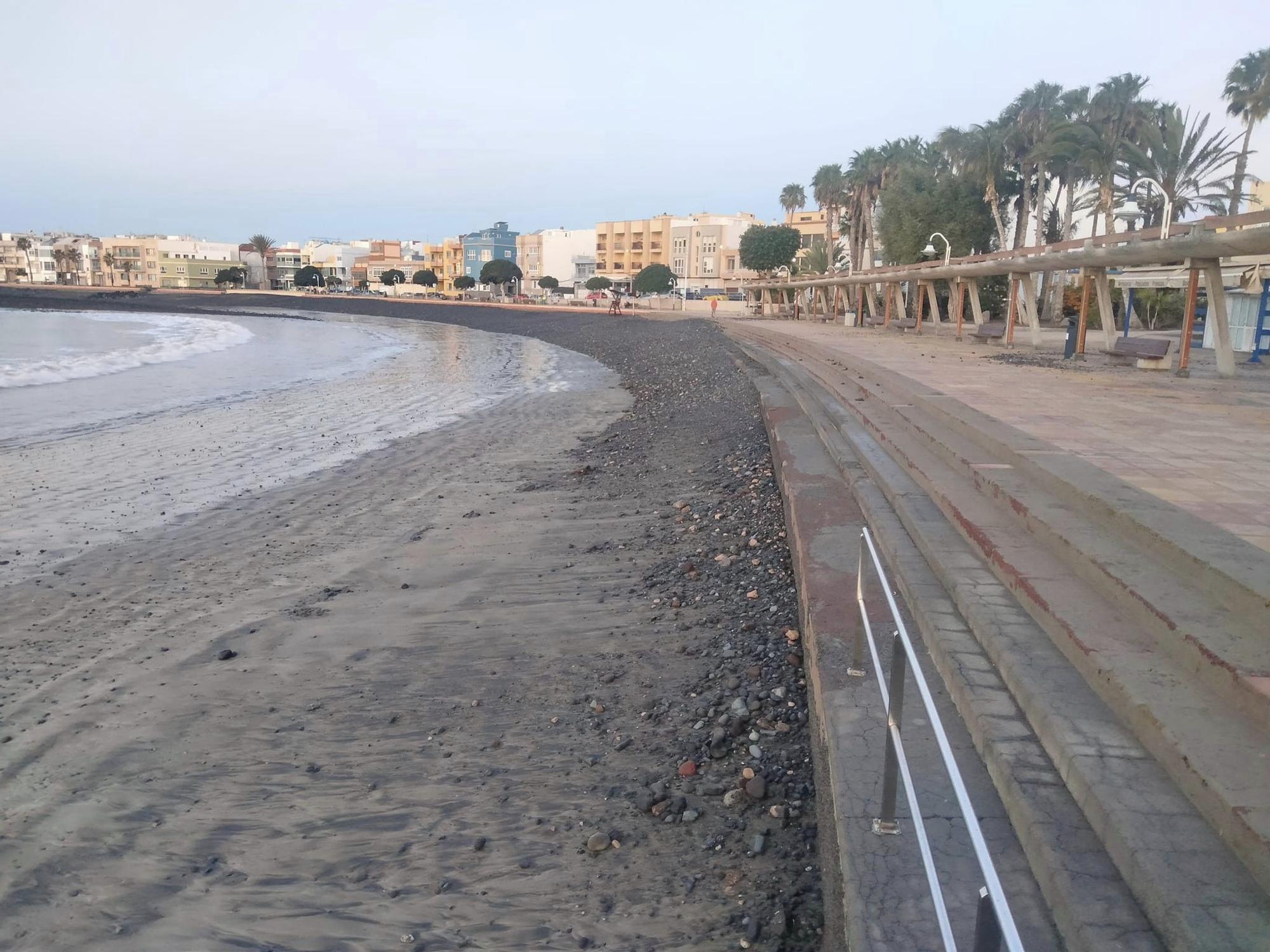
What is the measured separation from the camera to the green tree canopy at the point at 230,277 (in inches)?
4867

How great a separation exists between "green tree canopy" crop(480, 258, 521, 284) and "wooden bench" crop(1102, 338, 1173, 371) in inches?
Result: 3523

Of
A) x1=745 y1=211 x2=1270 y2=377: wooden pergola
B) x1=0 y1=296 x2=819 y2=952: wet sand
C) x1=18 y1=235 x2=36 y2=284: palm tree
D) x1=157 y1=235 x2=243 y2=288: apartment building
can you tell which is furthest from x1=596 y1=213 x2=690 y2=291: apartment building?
x1=0 y1=296 x2=819 y2=952: wet sand

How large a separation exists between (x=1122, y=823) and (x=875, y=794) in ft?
2.80

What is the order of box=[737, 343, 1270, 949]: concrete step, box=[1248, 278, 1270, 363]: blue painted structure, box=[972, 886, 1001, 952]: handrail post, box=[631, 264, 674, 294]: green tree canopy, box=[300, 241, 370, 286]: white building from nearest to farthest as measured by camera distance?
box=[972, 886, 1001, 952]: handrail post < box=[737, 343, 1270, 949]: concrete step < box=[1248, 278, 1270, 363]: blue painted structure < box=[631, 264, 674, 294]: green tree canopy < box=[300, 241, 370, 286]: white building

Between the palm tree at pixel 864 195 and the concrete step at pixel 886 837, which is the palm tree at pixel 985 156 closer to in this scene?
the palm tree at pixel 864 195

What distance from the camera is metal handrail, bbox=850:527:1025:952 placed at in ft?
4.40

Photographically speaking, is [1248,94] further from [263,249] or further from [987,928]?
[263,249]

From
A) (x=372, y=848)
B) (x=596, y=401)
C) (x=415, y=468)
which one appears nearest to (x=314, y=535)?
(x=415, y=468)

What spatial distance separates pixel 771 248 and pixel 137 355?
54265 mm

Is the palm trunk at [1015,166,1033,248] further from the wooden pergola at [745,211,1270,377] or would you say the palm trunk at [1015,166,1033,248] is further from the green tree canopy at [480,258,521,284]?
the green tree canopy at [480,258,521,284]

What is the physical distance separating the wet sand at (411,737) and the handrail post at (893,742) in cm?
44

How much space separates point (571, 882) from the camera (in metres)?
3.38

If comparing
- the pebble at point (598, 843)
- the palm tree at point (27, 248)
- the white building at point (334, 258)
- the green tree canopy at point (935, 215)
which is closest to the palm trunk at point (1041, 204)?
the green tree canopy at point (935, 215)

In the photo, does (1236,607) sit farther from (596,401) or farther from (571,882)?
(596,401)
